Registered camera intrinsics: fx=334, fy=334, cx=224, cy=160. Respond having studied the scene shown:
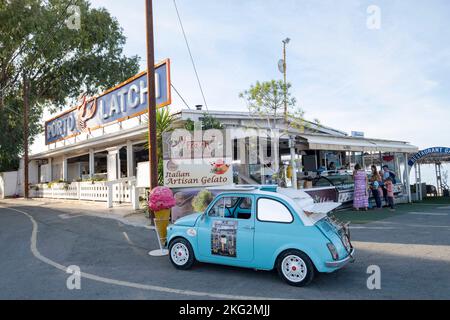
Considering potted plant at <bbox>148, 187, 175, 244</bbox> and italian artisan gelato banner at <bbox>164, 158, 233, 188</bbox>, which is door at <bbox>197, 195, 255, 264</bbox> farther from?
italian artisan gelato banner at <bbox>164, 158, 233, 188</bbox>

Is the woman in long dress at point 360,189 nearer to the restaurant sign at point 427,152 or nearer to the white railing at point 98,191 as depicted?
the restaurant sign at point 427,152

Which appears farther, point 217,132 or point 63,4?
point 63,4

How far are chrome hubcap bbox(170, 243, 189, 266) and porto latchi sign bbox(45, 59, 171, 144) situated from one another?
946 centimetres

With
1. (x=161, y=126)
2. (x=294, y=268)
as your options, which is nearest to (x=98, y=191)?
(x=161, y=126)

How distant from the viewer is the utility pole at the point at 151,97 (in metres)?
10.8

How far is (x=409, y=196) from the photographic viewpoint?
61.4ft

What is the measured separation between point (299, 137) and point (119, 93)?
1143cm

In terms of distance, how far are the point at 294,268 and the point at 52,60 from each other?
31443 mm

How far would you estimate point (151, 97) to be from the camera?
1108 cm

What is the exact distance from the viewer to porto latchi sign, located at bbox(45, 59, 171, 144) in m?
15.1

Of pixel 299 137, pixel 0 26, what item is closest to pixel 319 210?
pixel 299 137

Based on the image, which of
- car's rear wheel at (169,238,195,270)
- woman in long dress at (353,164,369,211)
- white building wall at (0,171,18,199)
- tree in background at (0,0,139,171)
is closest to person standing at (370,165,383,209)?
woman in long dress at (353,164,369,211)

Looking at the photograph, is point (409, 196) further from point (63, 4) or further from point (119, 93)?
point (63, 4)
